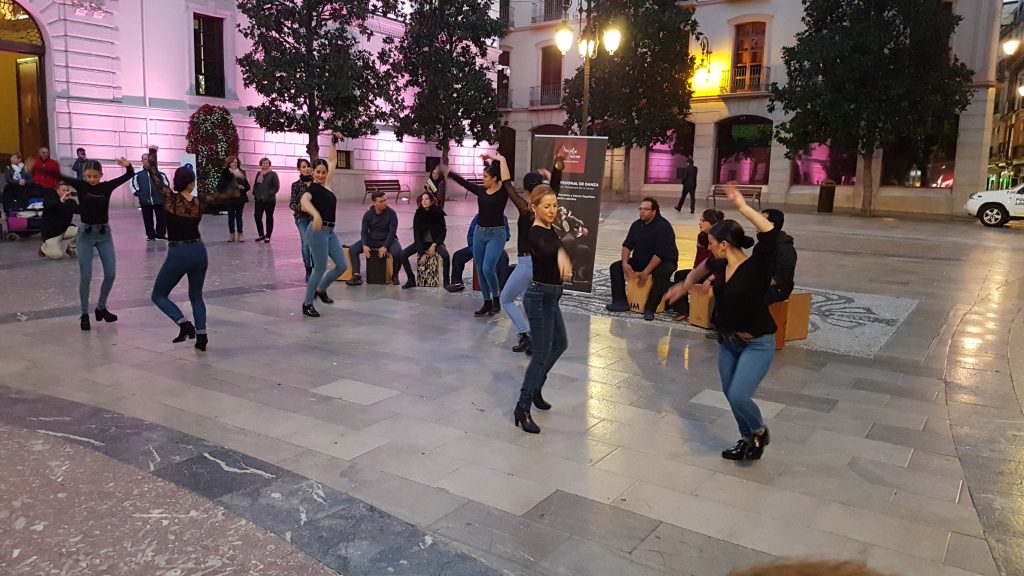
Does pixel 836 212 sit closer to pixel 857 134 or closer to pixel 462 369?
pixel 857 134

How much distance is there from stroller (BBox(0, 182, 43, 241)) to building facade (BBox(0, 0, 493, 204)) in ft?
26.9

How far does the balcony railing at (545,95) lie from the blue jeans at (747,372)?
3585cm

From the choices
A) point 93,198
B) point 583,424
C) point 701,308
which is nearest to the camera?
point 583,424

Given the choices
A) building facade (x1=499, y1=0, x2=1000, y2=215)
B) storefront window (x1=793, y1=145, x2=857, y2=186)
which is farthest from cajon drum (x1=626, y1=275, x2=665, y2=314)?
storefront window (x1=793, y1=145, x2=857, y2=186)

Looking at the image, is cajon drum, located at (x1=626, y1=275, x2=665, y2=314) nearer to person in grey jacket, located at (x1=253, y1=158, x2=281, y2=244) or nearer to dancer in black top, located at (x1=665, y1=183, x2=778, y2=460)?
dancer in black top, located at (x1=665, y1=183, x2=778, y2=460)

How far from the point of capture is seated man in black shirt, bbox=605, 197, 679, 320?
29.7ft

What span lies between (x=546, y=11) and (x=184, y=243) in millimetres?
35663

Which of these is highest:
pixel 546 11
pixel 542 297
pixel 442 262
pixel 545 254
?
pixel 546 11

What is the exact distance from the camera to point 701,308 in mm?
8602

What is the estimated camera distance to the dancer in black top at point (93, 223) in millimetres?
7621

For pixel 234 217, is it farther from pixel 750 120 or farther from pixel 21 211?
pixel 750 120

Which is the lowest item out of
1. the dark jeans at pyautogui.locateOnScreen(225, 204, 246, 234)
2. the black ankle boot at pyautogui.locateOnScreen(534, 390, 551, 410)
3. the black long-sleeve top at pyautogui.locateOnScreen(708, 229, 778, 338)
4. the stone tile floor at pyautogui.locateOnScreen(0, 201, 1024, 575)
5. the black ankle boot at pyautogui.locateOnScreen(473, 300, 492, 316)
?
the stone tile floor at pyautogui.locateOnScreen(0, 201, 1024, 575)

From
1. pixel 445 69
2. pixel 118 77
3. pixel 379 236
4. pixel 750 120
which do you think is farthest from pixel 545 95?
pixel 379 236

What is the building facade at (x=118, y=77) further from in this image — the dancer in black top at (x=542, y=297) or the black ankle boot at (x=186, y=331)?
the dancer in black top at (x=542, y=297)
